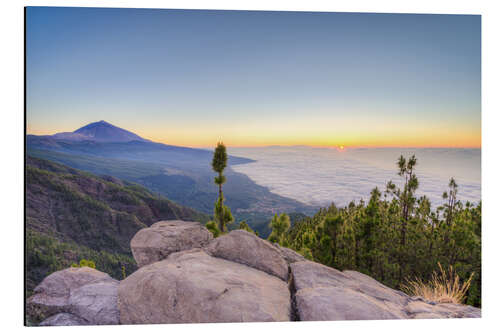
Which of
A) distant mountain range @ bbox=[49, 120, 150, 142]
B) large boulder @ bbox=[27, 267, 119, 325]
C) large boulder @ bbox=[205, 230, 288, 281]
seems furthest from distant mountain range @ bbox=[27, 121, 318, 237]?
large boulder @ bbox=[205, 230, 288, 281]

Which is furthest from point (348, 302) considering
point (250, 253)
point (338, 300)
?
point (250, 253)

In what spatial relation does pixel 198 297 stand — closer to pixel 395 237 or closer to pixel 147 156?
pixel 395 237

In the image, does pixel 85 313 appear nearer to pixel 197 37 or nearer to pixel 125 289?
pixel 125 289

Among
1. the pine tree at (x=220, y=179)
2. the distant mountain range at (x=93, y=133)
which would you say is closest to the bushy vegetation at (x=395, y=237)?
the pine tree at (x=220, y=179)

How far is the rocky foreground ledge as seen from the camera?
99.3 inches

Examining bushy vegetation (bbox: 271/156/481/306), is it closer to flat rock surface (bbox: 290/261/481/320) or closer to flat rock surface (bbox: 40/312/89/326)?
flat rock surface (bbox: 290/261/481/320)

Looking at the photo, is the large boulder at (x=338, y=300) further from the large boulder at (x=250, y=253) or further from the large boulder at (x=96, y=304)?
the large boulder at (x=96, y=304)

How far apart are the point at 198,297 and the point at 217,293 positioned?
0.74 feet

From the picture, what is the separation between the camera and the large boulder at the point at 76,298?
284 cm

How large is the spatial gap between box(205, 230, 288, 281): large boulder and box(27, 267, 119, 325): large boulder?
1528 millimetres

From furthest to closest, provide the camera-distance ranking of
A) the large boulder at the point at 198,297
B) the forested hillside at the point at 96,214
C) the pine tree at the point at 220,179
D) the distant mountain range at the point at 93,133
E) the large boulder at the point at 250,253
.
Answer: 1. the forested hillside at the point at 96,214
2. the pine tree at the point at 220,179
3. the distant mountain range at the point at 93,133
4. the large boulder at the point at 250,253
5. the large boulder at the point at 198,297

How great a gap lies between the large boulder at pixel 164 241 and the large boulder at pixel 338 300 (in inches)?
76.6

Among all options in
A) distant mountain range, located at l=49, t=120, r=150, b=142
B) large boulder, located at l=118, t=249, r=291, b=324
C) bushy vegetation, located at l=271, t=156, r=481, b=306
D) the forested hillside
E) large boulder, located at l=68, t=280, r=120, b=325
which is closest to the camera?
large boulder, located at l=118, t=249, r=291, b=324
